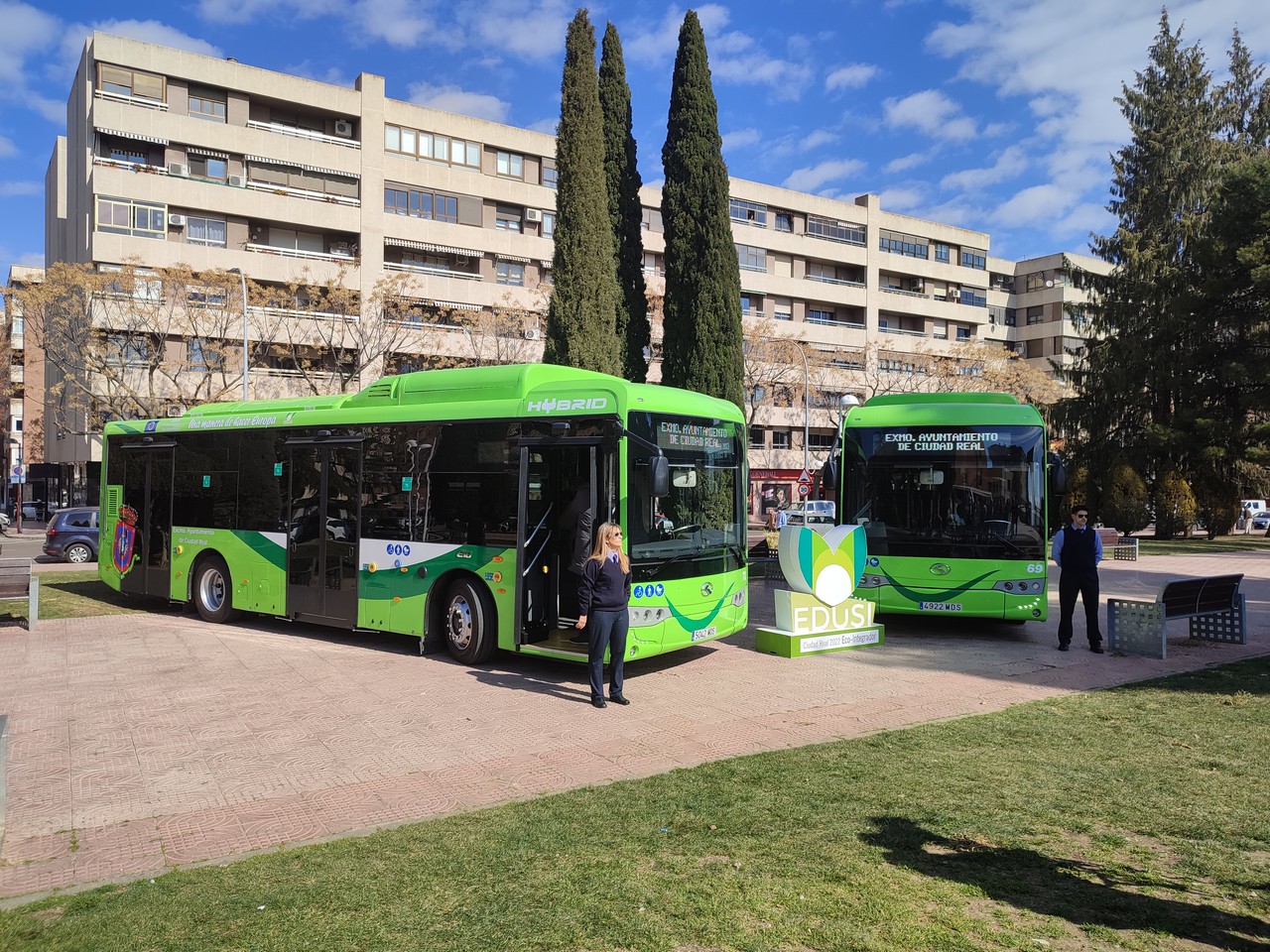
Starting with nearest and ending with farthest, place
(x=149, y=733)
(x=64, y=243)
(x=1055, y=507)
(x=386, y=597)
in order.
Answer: (x=149, y=733), (x=386, y=597), (x=1055, y=507), (x=64, y=243)

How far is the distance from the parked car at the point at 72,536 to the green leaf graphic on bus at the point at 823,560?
2181 cm

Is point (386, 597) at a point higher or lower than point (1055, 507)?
lower

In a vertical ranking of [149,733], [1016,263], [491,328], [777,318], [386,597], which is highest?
[1016,263]

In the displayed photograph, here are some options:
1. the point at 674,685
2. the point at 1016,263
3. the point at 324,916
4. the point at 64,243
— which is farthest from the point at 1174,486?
the point at 64,243

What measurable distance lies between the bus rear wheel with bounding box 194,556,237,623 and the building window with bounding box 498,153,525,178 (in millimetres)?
38053

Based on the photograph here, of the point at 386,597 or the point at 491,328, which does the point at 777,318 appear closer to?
the point at 491,328

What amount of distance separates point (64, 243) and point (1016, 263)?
6655cm

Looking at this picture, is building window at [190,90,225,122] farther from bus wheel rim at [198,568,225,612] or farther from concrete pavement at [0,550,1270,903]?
concrete pavement at [0,550,1270,903]

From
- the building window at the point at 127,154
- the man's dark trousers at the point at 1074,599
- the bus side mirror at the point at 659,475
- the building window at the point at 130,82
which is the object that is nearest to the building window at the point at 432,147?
the building window at the point at 130,82

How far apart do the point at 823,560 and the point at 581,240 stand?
1487 cm

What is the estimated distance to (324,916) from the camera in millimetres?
4070

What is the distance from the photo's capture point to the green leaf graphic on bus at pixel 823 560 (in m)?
11.3

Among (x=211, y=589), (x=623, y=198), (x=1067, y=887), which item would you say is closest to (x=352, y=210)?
(x=623, y=198)

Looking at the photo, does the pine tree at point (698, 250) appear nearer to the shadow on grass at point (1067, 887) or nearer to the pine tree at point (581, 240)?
the pine tree at point (581, 240)
